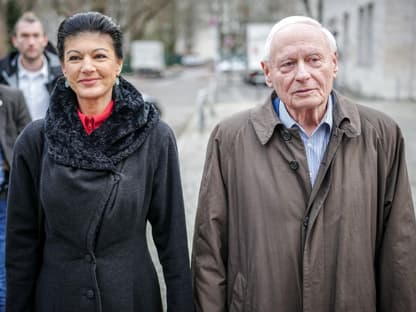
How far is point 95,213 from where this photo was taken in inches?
97.6

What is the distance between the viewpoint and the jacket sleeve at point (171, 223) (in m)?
2.61

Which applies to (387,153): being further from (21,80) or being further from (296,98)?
(21,80)

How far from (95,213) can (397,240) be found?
1.23 metres

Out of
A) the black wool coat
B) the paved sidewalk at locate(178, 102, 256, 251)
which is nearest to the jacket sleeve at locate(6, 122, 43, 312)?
the black wool coat

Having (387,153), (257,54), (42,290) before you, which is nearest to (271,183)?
(387,153)

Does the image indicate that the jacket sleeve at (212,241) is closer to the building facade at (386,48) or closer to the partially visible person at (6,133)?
the partially visible person at (6,133)

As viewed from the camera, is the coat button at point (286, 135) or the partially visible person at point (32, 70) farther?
the partially visible person at point (32, 70)

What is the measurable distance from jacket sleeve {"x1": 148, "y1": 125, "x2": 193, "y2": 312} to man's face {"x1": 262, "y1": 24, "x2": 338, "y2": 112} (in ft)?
1.73

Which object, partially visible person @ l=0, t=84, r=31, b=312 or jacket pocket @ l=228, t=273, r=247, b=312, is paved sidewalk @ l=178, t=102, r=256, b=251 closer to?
partially visible person @ l=0, t=84, r=31, b=312

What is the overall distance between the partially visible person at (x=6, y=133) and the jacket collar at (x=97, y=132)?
1.34 m

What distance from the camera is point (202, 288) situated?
265cm

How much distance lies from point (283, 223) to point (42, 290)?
3.37 ft

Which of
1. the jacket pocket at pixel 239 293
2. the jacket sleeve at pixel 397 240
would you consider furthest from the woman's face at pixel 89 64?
the jacket sleeve at pixel 397 240

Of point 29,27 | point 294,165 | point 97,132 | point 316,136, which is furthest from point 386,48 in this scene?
point 97,132
